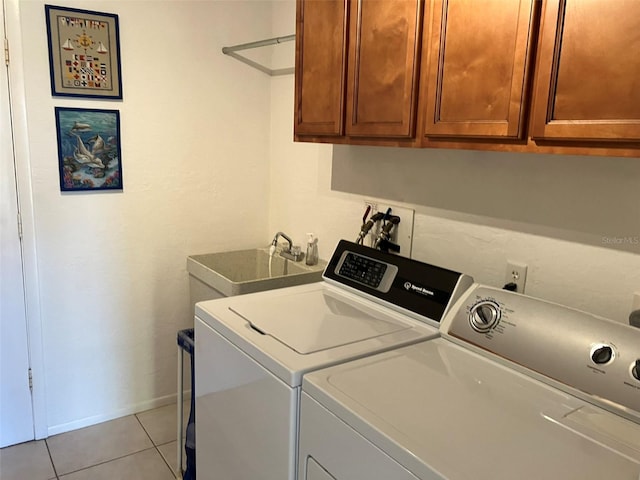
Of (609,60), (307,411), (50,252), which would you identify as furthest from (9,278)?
(609,60)

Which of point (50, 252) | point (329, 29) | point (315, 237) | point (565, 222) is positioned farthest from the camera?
point (315, 237)

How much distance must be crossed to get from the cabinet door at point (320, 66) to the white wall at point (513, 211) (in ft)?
1.09

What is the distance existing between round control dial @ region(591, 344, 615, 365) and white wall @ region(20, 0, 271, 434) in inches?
76.4

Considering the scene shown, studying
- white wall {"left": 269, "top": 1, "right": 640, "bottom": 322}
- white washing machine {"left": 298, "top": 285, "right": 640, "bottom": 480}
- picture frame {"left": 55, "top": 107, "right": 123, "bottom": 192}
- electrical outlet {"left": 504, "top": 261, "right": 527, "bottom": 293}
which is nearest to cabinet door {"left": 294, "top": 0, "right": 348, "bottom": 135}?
white wall {"left": 269, "top": 1, "right": 640, "bottom": 322}

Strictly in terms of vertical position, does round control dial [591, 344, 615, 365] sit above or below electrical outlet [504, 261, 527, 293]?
below

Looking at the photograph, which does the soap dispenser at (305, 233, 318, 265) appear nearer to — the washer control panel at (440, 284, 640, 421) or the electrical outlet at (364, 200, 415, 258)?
the electrical outlet at (364, 200, 415, 258)

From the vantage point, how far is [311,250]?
2.46m

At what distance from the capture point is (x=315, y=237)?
8.11ft

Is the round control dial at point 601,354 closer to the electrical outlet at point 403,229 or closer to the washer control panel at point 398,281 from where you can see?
the washer control panel at point 398,281

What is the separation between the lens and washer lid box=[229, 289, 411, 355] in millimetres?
1397

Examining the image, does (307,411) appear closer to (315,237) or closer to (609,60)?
(609,60)

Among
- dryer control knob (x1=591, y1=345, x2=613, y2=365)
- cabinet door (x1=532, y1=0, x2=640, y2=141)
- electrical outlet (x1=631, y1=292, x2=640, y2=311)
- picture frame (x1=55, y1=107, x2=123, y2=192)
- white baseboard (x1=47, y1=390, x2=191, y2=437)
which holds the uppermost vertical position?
cabinet door (x1=532, y1=0, x2=640, y2=141)

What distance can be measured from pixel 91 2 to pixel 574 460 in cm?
236

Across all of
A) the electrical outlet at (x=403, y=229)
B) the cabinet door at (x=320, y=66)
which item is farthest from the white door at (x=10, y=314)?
the electrical outlet at (x=403, y=229)
